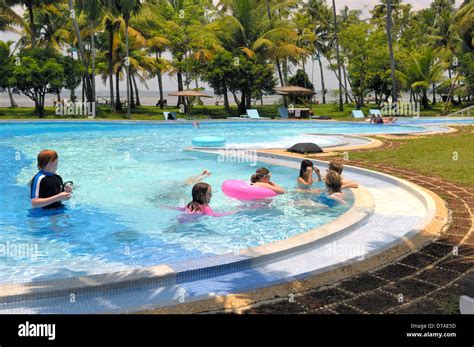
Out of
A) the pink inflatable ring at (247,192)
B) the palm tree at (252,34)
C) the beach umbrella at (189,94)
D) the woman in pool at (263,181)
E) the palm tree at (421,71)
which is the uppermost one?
the palm tree at (252,34)

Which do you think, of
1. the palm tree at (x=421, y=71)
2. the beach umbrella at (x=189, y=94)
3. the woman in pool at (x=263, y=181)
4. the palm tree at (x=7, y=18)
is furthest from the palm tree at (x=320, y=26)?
the woman in pool at (x=263, y=181)

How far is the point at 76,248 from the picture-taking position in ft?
23.2

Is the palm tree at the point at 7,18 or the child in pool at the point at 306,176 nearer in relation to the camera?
the child in pool at the point at 306,176

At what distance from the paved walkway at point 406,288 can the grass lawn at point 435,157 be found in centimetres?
461

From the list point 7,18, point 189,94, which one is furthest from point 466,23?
point 7,18

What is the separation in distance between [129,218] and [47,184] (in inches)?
72.2

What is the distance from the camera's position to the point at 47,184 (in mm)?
7508

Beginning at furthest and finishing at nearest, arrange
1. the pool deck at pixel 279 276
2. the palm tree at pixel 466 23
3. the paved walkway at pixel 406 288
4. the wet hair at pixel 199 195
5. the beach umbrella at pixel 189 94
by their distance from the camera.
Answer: the palm tree at pixel 466 23 < the beach umbrella at pixel 189 94 < the wet hair at pixel 199 195 < the pool deck at pixel 279 276 < the paved walkway at pixel 406 288

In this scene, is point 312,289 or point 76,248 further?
point 76,248

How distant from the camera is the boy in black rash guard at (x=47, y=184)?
7.39m

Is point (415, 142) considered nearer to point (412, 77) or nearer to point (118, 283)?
point (118, 283)

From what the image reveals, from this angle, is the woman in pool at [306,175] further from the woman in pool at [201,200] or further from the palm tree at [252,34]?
the palm tree at [252,34]
